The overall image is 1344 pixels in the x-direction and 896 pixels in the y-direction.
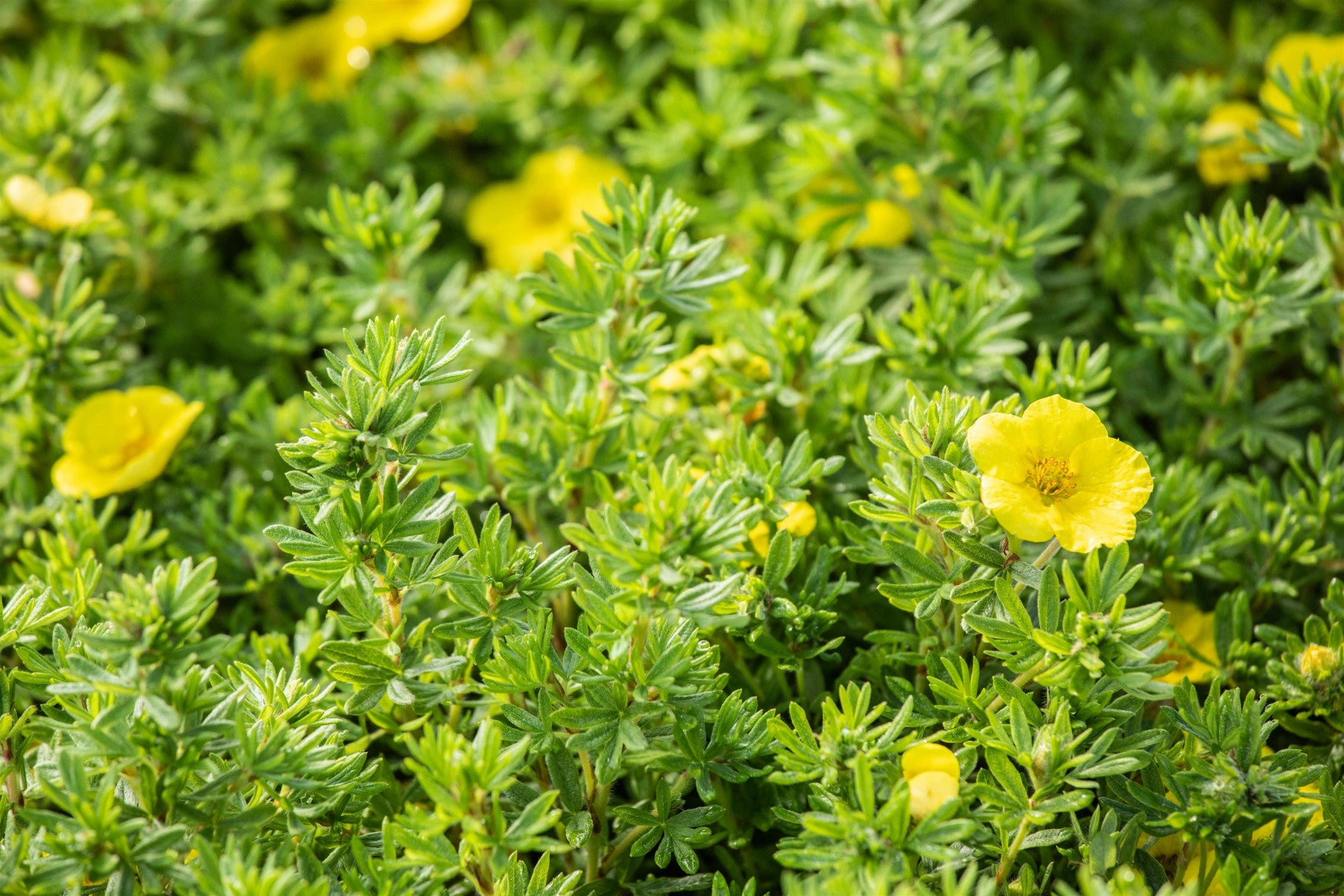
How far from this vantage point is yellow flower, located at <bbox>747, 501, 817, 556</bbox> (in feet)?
5.98

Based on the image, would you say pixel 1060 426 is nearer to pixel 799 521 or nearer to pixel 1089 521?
pixel 1089 521

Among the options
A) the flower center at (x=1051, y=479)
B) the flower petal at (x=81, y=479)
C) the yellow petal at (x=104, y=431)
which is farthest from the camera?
the yellow petal at (x=104, y=431)

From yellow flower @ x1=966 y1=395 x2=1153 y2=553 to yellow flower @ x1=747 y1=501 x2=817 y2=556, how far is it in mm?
370

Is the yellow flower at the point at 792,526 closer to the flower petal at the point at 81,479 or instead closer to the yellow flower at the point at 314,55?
the flower petal at the point at 81,479

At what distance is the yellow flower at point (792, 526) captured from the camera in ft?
5.98

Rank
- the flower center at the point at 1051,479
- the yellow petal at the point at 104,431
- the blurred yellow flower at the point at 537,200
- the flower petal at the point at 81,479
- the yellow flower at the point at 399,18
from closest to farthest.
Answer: the flower center at the point at 1051,479 → the flower petal at the point at 81,479 → the yellow petal at the point at 104,431 → the blurred yellow flower at the point at 537,200 → the yellow flower at the point at 399,18

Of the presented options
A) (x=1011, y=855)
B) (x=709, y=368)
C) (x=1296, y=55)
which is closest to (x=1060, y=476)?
(x=1011, y=855)

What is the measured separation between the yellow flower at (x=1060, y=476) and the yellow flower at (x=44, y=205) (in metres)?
1.82

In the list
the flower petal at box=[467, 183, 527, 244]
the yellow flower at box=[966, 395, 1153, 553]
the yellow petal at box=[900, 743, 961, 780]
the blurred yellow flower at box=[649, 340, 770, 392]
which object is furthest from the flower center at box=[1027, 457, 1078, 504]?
the flower petal at box=[467, 183, 527, 244]

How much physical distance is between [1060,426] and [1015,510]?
23cm

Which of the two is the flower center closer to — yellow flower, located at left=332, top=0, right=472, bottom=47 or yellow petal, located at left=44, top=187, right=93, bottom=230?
yellow petal, located at left=44, top=187, right=93, bottom=230

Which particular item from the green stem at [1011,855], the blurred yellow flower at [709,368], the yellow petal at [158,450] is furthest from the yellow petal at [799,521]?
the yellow petal at [158,450]

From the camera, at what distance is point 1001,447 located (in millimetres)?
1534

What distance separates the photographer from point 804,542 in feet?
5.89
